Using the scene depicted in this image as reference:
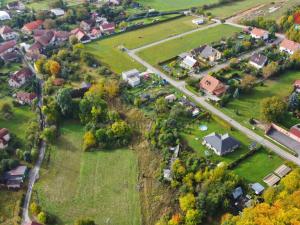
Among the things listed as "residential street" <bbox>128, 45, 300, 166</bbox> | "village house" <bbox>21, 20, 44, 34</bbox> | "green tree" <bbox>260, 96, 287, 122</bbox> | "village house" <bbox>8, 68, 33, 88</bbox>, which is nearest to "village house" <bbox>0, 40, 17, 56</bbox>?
"village house" <bbox>21, 20, 44, 34</bbox>

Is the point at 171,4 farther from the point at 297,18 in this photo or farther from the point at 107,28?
the point at 297,18

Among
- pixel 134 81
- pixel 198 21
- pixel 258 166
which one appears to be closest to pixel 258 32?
pixel 198 21

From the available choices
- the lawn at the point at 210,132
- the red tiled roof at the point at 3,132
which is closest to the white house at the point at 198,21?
the lawn at the point at 210,132

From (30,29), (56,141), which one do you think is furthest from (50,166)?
(30,29)

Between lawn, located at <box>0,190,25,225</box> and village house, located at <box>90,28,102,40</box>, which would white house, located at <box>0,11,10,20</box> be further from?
lawn, located at <box>0,190,25,225</box>

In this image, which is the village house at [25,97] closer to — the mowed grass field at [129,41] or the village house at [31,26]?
the mowed grass field at [129,41]

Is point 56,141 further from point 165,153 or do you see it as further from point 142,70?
point 142,70
